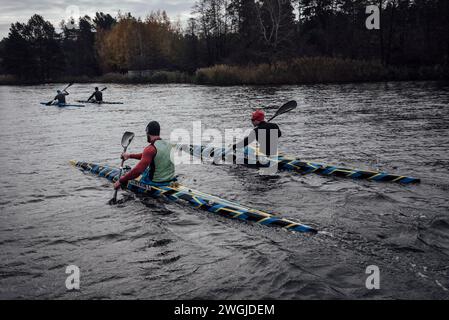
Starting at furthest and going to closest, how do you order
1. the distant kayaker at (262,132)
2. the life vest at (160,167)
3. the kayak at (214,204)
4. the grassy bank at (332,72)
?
the grassy bank at (332,72) → the distant kayaker at (262,132) → the life vest at (160,167) → the kayak at (214,204)

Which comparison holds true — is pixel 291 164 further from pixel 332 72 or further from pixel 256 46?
pixel 256 46

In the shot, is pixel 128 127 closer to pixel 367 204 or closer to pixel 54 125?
pixel 54 125

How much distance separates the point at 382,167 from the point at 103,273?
648cm

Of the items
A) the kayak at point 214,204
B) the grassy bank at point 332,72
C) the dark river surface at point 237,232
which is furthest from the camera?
the grassy bank at point 332,72

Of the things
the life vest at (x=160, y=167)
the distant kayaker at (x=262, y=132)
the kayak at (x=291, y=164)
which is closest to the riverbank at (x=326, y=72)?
the kayak at (x=291, y=164)

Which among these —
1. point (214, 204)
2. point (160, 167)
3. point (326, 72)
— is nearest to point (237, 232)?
point (214, 204)

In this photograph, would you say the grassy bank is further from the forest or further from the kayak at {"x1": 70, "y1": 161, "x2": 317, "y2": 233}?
the kayak at {"x1": 70, "y1": 161, "x2": 317, "y2": 233}

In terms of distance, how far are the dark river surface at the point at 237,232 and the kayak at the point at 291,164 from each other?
0.23 metres

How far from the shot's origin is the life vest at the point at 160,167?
647cm

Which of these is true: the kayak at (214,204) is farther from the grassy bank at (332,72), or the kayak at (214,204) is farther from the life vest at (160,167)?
the grassy bank at (332,72)

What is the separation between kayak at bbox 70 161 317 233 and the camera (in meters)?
5.26

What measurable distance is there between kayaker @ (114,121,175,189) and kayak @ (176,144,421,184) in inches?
103

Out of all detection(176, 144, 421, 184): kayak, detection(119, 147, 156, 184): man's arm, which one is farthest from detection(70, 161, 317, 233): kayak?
detection(176, 144, 421, 184): kayak
